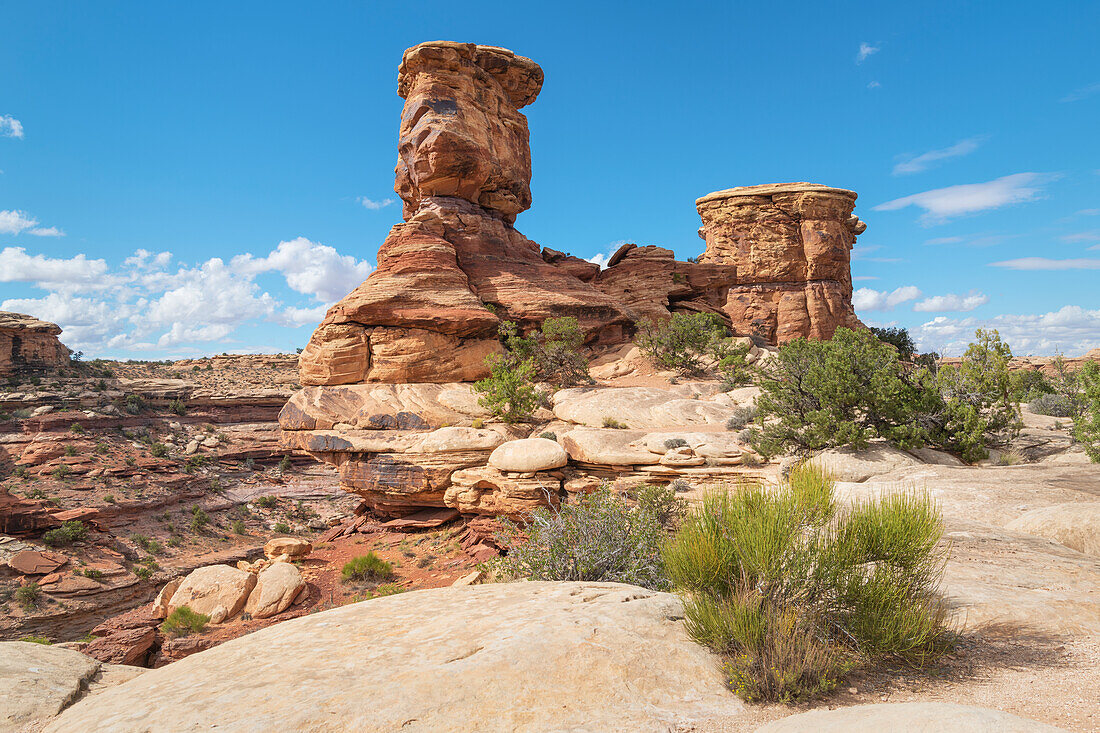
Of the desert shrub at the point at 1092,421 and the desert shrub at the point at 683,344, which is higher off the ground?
the desert shrub at the point at 683,344

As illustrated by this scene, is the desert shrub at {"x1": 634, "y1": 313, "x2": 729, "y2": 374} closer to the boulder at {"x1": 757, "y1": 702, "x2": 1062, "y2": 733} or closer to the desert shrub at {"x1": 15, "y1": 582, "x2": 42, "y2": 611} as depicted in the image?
the boulder at {"x1": 757, "y1": 702, "x2": 1062, "y2": 733}

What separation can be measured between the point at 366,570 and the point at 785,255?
38074 millimetres

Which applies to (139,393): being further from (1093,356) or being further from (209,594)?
(1093,356)

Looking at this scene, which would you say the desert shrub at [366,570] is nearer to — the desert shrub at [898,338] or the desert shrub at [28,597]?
the desert shrub at [28,597]

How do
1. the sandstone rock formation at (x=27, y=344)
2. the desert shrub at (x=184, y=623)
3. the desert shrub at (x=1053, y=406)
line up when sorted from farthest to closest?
the sandstone rock formation at (x=27, y=344), the desert shrub at (x=1053, y=406), the desert shrub at (x=184, y=623)

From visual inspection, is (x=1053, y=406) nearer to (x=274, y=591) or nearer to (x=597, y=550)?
(x=597, y=550)

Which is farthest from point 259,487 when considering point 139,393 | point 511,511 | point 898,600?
point 898,600

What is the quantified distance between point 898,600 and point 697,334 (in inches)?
904

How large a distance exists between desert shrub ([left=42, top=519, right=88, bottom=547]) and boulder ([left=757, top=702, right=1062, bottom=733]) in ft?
131

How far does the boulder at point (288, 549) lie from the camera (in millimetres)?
20250

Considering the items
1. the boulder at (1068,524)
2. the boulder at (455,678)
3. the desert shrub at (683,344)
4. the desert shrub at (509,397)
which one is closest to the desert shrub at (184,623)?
the desert shrub at (509,397)

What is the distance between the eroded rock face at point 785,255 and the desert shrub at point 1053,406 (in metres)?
17.5

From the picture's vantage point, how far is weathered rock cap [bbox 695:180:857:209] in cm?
4072

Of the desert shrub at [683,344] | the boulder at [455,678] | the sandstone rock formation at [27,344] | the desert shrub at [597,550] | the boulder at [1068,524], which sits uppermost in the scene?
the sandstone rock formation at [27,344]
